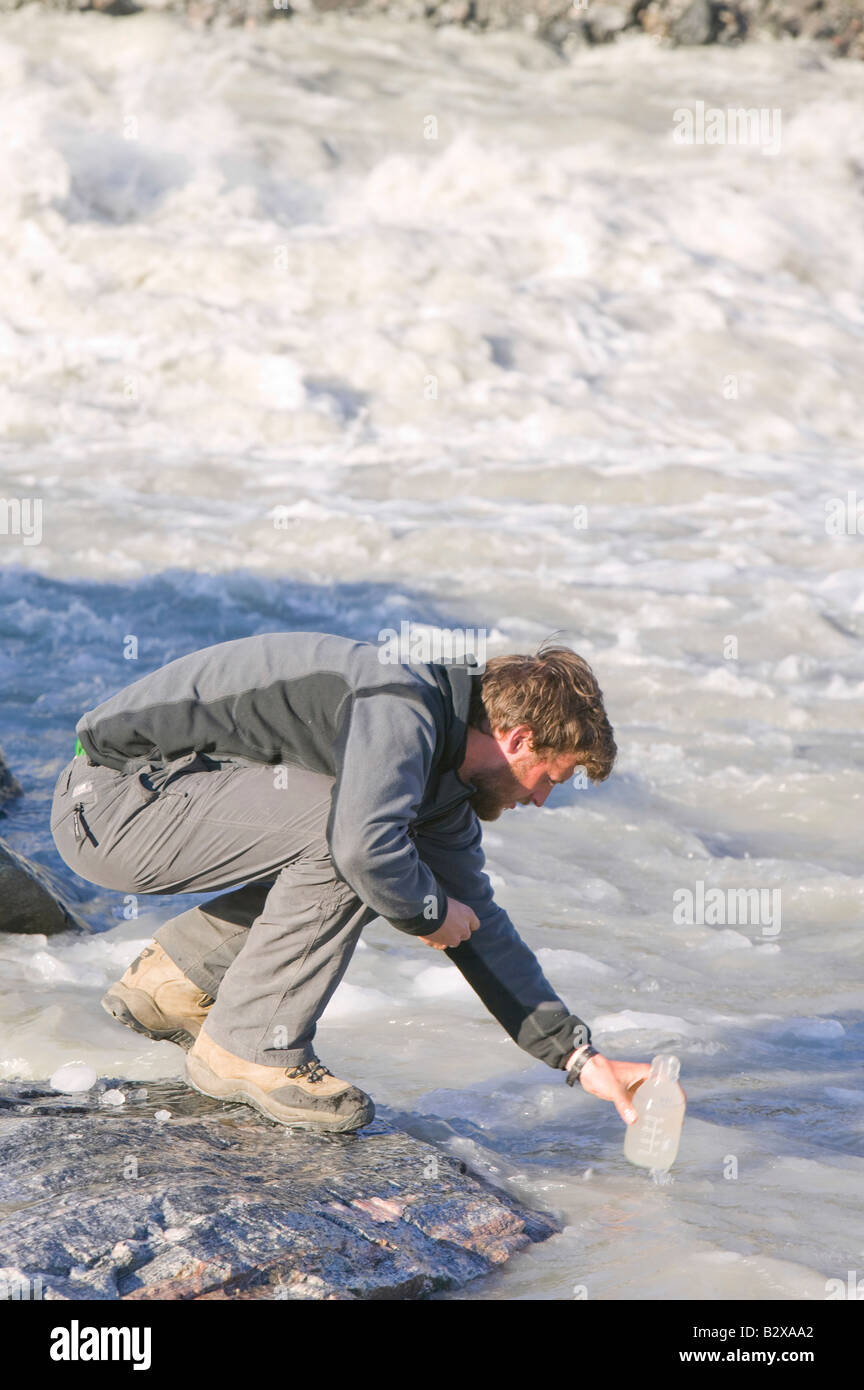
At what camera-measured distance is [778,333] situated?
47.7 ft

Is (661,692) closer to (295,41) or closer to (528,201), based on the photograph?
(528,201)

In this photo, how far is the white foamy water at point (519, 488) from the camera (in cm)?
373

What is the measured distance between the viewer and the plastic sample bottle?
3084 mm

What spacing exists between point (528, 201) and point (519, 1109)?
1428cm

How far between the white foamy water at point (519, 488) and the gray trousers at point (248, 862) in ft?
1.83

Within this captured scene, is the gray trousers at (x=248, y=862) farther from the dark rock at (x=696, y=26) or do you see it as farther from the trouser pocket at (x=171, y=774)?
the dark rock at (x=696, y=26)

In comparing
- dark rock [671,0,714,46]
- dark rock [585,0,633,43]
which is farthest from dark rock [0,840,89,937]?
dark rock [671,0,714,46]

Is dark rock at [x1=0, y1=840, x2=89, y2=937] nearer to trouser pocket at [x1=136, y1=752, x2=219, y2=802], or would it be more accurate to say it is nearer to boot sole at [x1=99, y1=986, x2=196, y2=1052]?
boot sole at [x1=99, y1=986, x2=196, y2=1052]

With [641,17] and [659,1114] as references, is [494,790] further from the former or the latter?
[641,17]

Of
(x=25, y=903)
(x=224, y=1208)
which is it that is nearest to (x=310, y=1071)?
(x=224, y=1208)

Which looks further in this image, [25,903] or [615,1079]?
[25,903]

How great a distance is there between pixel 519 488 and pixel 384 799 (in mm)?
8599

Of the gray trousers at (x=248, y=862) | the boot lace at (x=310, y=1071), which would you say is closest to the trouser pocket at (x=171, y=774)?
the gray trousers at (x=248, y=862)

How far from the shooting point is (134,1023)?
3467 millimetres
